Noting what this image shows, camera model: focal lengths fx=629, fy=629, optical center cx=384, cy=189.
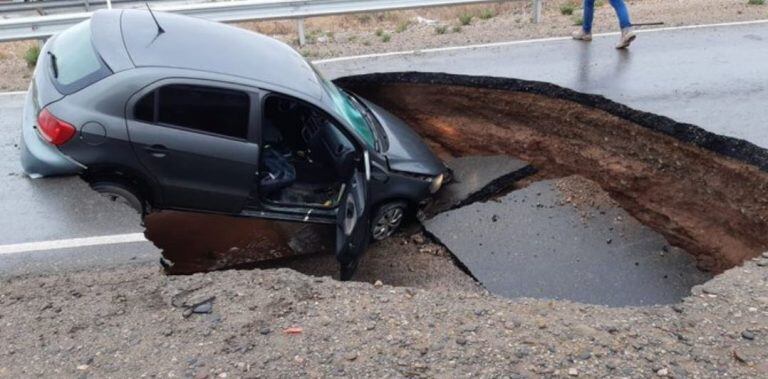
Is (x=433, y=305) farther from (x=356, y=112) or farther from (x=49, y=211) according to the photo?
(x=49, y=211)

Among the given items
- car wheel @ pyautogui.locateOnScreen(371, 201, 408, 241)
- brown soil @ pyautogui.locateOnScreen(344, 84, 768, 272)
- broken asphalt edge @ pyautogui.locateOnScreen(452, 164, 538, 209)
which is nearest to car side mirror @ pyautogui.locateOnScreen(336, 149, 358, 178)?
car wheel @ pyautogui.locateOnScreen(371, 201, 408, 241)

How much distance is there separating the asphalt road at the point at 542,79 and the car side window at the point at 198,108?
0.80 meters

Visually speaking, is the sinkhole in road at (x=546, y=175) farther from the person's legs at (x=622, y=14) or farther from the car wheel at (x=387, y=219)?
the person's legs at (x=622, y=14)

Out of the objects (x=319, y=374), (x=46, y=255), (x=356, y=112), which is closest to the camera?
(x=319, y=374)

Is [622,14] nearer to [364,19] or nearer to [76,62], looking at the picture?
[76,62]

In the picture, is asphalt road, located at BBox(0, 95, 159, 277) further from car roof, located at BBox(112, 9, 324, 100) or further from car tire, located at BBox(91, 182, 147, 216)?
car roof, located at BBox(112, 9, 324, 100)

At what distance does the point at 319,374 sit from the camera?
3.38 m

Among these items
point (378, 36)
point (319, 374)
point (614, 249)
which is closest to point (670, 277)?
point (614, 249)

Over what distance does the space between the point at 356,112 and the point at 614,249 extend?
9.47 feet

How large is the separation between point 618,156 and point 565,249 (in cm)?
156

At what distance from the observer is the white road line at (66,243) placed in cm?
451

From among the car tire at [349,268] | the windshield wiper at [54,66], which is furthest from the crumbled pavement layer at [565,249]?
the windshield wiper at [54,66]

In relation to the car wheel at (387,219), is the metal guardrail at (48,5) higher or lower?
higher

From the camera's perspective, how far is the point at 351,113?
237 inches
